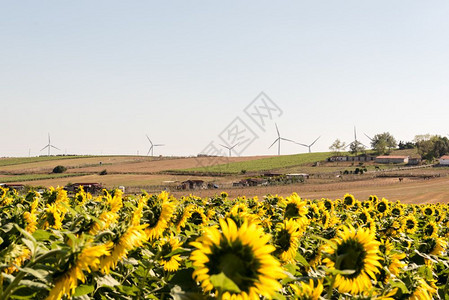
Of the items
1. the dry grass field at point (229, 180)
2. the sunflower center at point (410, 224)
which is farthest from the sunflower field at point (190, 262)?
the dry grass field at point (229, 180)

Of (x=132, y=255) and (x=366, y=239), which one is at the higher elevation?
(x=366, y=239)

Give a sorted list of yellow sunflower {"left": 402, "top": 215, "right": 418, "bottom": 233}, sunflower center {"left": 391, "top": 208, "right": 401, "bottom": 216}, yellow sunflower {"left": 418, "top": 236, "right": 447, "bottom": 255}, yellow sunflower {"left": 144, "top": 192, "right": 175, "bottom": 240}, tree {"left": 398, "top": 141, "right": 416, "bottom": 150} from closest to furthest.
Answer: yellow sunflower {"left": 144, "top": 192, "right": 175, "bottom": 240}
yellow sunflower {"left": 418, "top": 236, "right": 447, "bottom": 255}
yellow sunflower {"left": 402, "top": 215, "right": 418, "bottom": 233}
sunflower center {"left": 391, "top": 208, "right": 401, "bottom": 216}
tree {"left": 398, "top": 141, "right": 416, "bottom": 150}

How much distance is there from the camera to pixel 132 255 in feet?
14.5

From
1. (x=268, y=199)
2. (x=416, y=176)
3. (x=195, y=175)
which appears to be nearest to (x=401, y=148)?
(x=416, y=176)

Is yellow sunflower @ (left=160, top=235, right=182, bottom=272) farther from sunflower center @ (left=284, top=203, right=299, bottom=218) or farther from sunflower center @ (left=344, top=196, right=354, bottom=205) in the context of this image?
sunflower center @ (left=344, top=196, right=354, bottom=205)

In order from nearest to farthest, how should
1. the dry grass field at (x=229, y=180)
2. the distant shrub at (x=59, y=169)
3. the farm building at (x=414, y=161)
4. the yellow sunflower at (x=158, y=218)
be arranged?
the yellow sunflower at (x=158, y=218)
the dry grass field at (x=229, y=180)
the distant shrub at (x=59, y=169)
the farm building at (x=414, y=161)

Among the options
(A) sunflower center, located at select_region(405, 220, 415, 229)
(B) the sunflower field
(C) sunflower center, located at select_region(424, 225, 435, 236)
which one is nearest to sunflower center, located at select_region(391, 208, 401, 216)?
(A) sunflower center, located at select_region(405, 220, 415, 229)

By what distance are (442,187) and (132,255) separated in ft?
237

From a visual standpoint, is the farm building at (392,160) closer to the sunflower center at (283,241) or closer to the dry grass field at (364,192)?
the dry grass field at (364,192)

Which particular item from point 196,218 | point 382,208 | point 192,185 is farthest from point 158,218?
point 192,185

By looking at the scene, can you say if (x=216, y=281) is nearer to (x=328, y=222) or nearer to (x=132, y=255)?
(x=132, y=255)

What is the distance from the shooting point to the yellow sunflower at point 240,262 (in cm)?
206

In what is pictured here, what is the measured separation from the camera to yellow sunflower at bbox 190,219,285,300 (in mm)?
2059

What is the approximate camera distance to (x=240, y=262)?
82.7 inches
